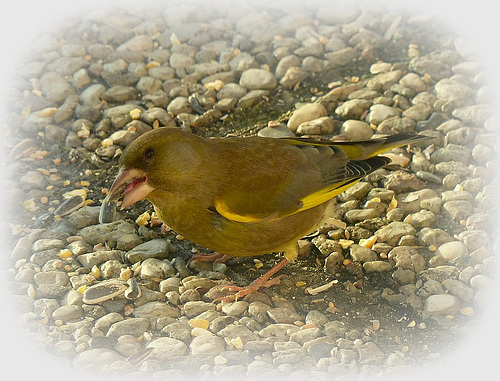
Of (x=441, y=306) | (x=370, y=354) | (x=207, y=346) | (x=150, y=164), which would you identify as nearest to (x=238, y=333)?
(x=207, y=346)

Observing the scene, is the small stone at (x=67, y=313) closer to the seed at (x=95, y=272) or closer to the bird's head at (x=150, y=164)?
the seed at (x=95, y=272)

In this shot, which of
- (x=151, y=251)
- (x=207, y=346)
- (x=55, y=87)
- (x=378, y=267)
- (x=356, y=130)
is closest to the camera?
(x=207, y=346)

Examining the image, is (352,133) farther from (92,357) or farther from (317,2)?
(92,357)

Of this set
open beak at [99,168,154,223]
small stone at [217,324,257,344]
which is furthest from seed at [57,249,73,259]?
small stone at [217,324,257,344]

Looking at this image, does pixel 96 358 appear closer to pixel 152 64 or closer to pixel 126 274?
pixel 126 274

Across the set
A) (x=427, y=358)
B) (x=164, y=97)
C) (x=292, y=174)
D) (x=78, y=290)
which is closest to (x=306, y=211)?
(x=292, y=174)

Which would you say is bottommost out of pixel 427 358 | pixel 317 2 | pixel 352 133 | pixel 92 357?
pixel 427 358
